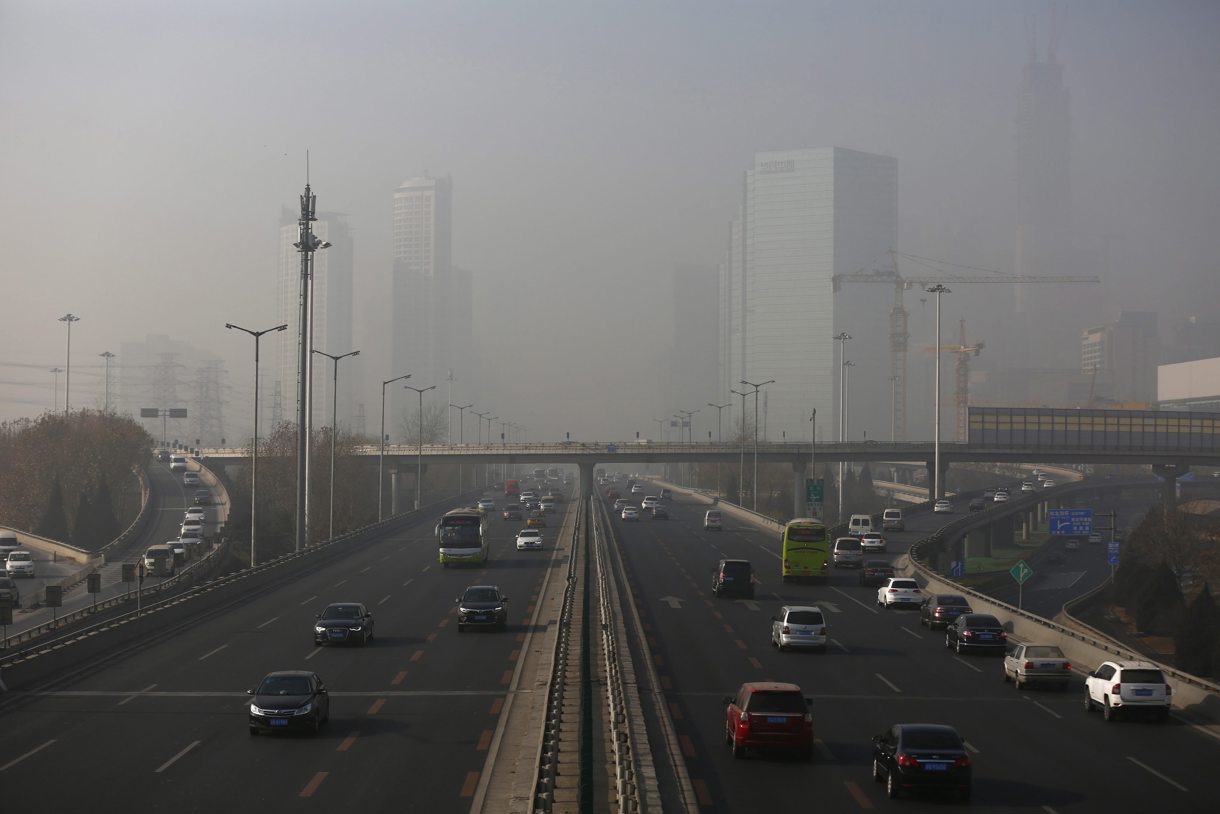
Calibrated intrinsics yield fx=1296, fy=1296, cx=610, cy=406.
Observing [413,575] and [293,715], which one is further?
[413,575]

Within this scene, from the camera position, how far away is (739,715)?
25.7 metres

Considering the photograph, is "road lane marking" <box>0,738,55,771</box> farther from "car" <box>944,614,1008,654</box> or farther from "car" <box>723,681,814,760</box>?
"car" <box>944,614,1008,654</box>

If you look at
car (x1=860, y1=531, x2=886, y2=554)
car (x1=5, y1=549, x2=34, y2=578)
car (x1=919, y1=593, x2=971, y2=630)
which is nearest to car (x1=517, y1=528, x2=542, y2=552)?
car (x1=860, y1=531, x2=886, y2=554)

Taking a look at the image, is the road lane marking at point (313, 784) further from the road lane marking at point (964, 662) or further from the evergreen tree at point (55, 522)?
the evergreen tree at point (55, 522)

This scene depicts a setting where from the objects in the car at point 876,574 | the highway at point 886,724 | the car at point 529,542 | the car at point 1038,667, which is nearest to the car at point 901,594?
the highway at point 886,724

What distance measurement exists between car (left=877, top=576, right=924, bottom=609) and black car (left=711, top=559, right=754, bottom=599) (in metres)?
5.85

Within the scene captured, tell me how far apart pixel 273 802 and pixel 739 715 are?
9103 millimetres

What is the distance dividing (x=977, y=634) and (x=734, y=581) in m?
15.9

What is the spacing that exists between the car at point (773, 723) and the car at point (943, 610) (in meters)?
24.2

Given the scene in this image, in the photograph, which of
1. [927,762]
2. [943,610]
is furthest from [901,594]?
[927,762]

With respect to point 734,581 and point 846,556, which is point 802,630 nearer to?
point 734,581

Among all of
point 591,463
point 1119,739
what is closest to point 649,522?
point 591,463

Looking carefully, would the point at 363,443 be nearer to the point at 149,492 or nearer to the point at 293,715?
the point at 149,492

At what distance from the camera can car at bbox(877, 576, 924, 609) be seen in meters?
56.4
